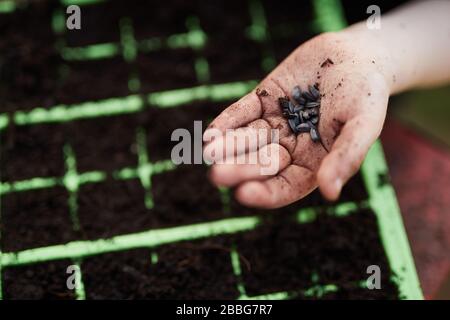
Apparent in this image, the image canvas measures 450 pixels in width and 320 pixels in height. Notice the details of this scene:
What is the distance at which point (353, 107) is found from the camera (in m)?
1.05

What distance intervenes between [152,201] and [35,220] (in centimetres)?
34

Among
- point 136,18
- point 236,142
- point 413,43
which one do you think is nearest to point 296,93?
point 236,142

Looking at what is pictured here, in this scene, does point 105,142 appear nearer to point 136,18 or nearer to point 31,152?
point 31,152

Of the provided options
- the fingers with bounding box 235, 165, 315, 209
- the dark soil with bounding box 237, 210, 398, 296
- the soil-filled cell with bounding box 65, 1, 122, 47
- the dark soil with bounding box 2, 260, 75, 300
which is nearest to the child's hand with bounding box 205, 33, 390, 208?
the fingers with bounding box 235, 165, 315, 209

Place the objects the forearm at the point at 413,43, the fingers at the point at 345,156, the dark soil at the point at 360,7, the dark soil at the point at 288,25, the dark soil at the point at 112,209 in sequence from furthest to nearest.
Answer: the dark soil at the point at 288,25 < the dark soil at the point at 360,7 < the dark soil at the point at 112,209 < the forearm at the point at 413,43 < the fingers at the point at 345,156

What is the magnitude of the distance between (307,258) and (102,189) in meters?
0.63

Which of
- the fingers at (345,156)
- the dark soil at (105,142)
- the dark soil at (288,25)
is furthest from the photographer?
the dark soil at (288,25)

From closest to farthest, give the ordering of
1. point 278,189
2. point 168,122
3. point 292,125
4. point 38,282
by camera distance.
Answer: point 278,189 → point 292,125 → point 38,282 → point 168,122

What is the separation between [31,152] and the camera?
1.49m

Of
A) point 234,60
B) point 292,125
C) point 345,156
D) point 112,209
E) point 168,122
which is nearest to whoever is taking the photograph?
point 345,156

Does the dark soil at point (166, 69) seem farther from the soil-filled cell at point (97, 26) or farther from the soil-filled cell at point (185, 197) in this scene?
the soil-filled cell at point (185, 197)

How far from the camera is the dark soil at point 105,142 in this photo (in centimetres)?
149

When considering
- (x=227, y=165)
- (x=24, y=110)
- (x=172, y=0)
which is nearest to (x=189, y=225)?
(x=227, y=165)

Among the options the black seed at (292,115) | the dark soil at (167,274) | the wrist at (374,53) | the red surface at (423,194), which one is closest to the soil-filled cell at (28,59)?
the dark soil at (167,274)
